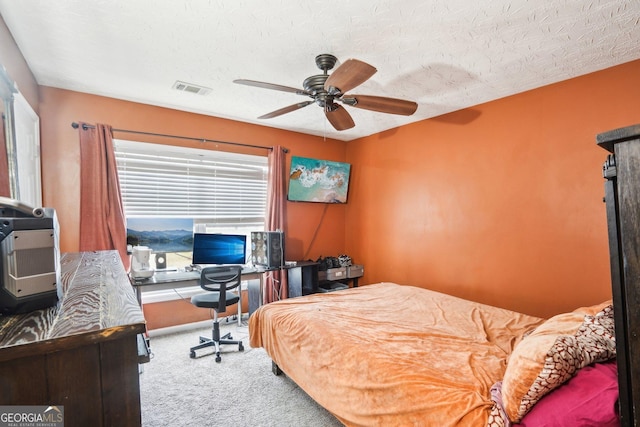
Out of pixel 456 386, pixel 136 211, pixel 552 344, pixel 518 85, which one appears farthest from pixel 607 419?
pixel 136 211

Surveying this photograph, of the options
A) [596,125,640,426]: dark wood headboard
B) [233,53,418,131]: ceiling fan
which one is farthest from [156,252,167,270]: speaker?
[596,125,640,426]: dark wood headboard

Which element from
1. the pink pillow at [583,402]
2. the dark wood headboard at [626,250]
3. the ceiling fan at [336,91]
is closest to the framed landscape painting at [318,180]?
the ceiling fan at [336,91]

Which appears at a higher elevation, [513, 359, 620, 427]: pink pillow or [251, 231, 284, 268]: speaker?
[251, 231, 284, 268]: speaker

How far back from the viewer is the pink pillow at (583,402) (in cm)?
101

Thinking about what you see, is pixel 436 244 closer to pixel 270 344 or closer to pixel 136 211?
pixel 270 344

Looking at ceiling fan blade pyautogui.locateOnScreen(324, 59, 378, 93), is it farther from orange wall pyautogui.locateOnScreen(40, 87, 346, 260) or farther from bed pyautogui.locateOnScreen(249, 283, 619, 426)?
orange wall pyautogui.locateOnScreen(40, 87, 346, 260)

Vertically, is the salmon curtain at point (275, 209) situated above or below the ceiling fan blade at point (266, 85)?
below

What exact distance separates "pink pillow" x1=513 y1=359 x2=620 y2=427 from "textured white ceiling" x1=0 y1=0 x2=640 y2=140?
188 centimetres

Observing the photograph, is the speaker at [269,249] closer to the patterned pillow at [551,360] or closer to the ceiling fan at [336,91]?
the ceiling fan at [336,91]

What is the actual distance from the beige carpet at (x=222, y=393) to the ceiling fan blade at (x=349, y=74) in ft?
7.45

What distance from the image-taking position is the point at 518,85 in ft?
9.26

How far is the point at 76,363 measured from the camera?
2.45ft

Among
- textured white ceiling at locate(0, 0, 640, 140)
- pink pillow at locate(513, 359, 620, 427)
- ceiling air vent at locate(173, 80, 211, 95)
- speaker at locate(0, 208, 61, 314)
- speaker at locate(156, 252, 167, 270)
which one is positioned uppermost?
ceiling air vent at locate(173, 80, 211, 95)

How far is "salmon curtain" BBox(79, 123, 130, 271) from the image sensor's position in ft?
9.83
